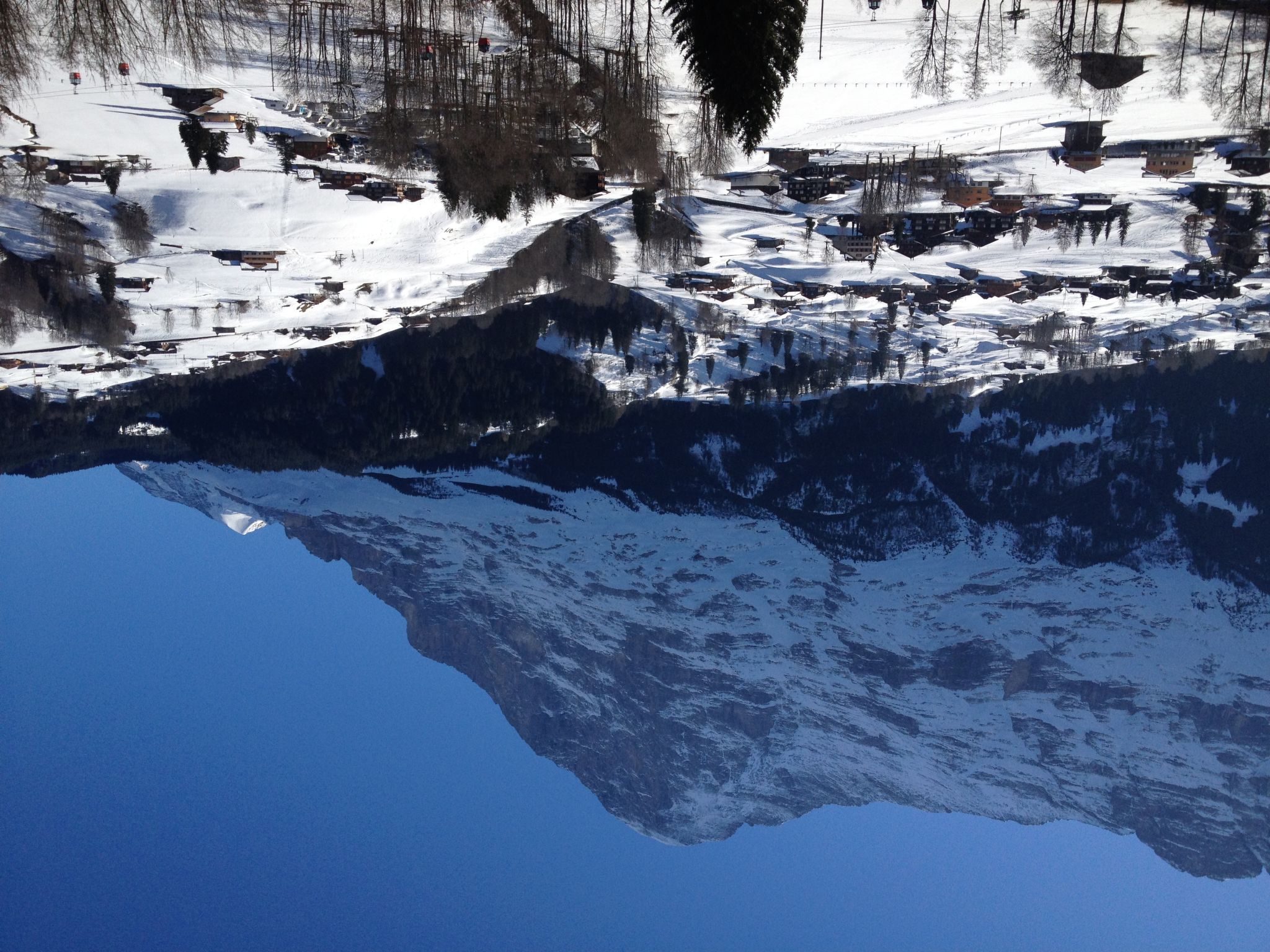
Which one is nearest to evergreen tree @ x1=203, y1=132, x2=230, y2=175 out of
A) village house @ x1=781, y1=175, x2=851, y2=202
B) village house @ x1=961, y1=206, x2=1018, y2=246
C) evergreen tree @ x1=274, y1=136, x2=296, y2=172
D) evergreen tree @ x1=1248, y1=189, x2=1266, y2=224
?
evergreen tree @ x1=274, y1=136, x2=296, y2=172

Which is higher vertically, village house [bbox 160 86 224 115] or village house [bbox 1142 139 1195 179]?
village house [bbox 160 86 224 115]

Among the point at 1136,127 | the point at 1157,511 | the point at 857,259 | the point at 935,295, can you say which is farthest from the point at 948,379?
the point at 1136,127

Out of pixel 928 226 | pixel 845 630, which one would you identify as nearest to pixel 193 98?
pixel 928 226

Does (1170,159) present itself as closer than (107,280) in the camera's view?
Yes

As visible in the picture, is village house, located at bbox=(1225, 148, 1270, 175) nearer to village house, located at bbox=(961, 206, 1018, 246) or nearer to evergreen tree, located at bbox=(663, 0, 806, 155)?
village house, located at bbox=(961, 206, 1018, 246)

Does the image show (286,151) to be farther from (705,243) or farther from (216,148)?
(705,243)
